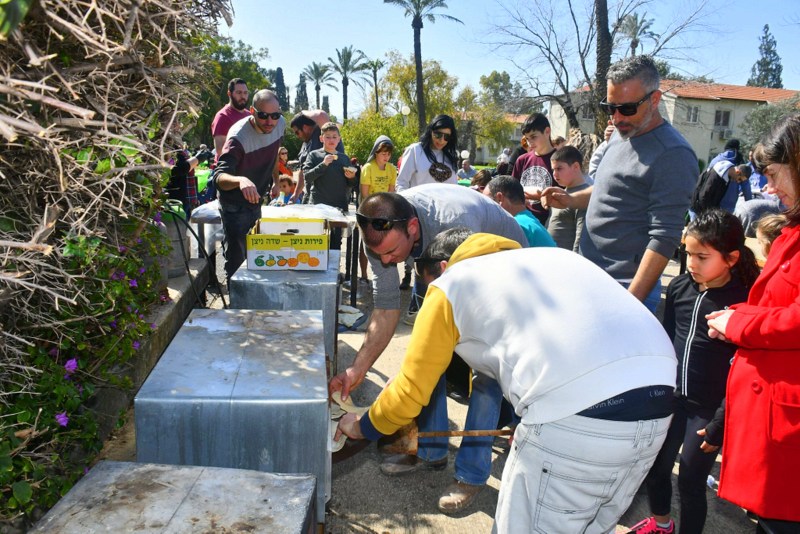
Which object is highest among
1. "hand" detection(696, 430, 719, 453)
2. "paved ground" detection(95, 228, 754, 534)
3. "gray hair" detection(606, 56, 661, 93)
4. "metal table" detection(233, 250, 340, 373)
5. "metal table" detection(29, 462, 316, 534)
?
"gray hair" detection(606, 56, 661, 93)

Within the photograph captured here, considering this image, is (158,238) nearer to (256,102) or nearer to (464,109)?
(256,102)

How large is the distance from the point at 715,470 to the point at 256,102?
4.30 metres

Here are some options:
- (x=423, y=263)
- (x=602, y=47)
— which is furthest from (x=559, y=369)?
(x=602, y=47)

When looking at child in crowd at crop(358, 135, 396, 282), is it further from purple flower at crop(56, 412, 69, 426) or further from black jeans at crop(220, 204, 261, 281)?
purple flower at crop(56, 412, 69, 426)

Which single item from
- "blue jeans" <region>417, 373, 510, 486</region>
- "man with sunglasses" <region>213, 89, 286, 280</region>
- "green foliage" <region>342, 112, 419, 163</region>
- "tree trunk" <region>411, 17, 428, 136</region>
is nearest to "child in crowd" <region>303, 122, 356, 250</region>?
"man with sunglasses" <region>213, 89, 286, 280</region>

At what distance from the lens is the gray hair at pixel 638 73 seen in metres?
3.22

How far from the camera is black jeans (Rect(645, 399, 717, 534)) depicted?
2.76 m

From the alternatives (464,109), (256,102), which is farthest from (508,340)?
(464,109)

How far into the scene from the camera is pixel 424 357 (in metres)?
2.01

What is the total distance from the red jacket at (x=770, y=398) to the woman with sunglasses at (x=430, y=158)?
443 cm

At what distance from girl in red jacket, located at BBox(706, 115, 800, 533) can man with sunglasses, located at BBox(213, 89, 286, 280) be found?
12.4ft

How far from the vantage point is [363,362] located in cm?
302

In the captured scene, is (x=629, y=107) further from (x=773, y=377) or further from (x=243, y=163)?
(x=243, y=163)

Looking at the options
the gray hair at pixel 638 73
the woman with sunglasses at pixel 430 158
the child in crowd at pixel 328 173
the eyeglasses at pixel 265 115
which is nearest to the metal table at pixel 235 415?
the gray hair at pixel 638 73
